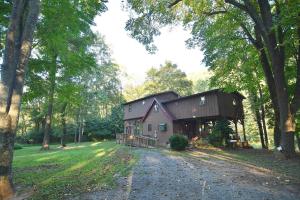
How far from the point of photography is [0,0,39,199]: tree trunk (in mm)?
6867

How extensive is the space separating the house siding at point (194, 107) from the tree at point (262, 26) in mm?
6997

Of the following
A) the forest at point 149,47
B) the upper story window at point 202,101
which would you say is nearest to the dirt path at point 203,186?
the forest at point 149,47

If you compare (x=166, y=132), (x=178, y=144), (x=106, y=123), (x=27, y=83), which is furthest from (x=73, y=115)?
(x=27, y=83)

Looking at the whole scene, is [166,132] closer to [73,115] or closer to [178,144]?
[178,144]

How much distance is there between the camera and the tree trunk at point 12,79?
270 inches

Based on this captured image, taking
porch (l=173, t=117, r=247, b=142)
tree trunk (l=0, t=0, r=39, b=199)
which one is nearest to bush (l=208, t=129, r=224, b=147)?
porch (l=173, t=117, r=247, b=142)

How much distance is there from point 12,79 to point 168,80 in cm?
5202

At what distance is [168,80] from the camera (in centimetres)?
5850

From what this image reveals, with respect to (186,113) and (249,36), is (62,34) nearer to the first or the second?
(249,36)

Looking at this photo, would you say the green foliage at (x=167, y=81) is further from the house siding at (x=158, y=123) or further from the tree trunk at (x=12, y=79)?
the tree trunk at (x=12, y=79)

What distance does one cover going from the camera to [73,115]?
38.6 m

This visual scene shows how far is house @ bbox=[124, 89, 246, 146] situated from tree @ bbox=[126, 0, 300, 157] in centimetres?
716

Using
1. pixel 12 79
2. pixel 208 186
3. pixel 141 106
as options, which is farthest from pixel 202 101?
pixel 12 79

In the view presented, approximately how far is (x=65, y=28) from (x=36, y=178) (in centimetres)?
585
